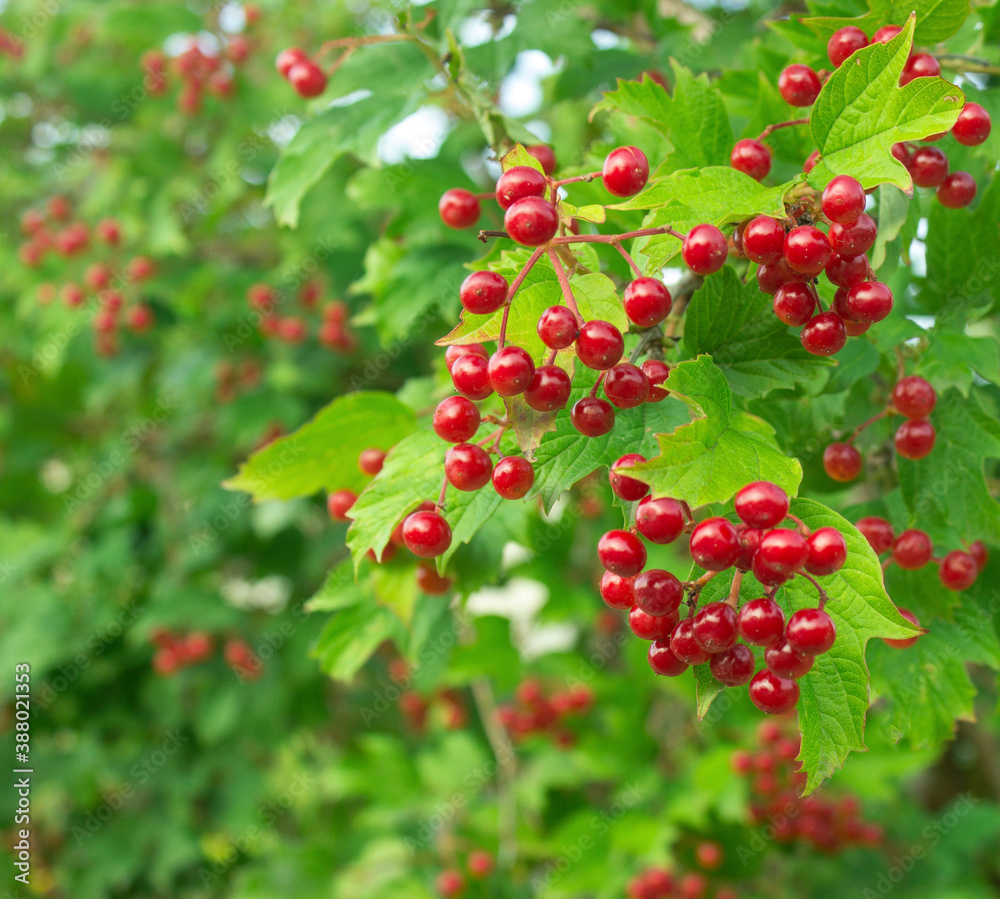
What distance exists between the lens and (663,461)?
2.13 ft

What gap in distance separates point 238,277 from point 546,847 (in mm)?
1722

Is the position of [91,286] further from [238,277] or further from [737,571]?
[737,571]

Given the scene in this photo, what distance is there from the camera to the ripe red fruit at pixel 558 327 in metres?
0.69

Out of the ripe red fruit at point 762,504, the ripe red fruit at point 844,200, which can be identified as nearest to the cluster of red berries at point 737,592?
the ripe red fruit at point 762,504

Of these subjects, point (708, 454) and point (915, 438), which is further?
point (915, 438)

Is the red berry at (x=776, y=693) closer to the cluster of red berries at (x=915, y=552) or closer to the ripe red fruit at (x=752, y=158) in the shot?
the cluster of red berries at (x=915, y=552)

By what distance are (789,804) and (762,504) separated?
4.81 ft

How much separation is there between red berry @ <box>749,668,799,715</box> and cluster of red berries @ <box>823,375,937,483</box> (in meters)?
0.33

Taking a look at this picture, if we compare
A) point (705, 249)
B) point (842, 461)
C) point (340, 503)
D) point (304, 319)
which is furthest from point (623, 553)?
point (304, 319)

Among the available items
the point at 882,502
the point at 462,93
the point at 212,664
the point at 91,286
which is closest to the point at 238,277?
the point at 91,286

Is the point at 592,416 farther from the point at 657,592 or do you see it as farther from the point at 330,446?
the point at 330,446

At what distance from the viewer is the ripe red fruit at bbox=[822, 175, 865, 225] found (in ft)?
2.19

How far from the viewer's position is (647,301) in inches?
28.2

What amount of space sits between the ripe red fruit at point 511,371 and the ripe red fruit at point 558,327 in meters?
0.02
